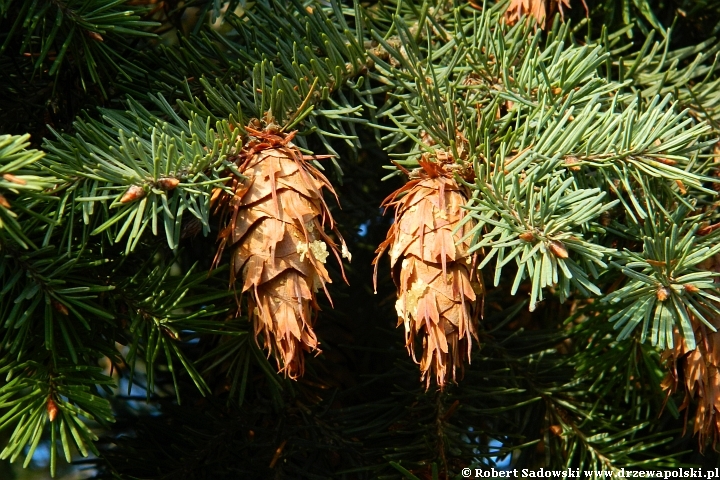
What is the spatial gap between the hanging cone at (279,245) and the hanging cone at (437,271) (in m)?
0.06

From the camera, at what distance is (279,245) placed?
60 cm

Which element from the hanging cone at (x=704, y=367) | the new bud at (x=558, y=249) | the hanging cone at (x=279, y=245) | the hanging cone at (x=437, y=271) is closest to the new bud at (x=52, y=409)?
the hanging cone at (x=279, y=245)

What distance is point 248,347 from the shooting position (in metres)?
0.77

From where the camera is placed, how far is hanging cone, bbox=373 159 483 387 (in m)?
0.59

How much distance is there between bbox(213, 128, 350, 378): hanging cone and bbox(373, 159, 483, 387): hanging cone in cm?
6

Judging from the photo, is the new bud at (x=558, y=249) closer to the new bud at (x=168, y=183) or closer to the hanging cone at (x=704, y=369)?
the hanging cone at (x=704, y=369)

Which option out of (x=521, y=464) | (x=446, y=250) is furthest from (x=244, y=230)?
(x=521, y=464)

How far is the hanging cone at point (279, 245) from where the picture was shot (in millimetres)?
599

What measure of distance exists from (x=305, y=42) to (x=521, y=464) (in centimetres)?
59

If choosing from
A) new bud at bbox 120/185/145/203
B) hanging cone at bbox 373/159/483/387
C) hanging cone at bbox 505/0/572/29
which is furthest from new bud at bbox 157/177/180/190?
hanging cone at bbox 505/0/572/29

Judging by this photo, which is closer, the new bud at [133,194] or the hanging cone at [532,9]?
the new bud at [133,194]

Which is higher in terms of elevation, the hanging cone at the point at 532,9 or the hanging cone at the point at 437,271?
the hanging cone at the point at 532,9

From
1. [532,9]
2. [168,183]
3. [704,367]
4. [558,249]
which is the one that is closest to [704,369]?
[704,367]

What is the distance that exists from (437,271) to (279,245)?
0.45 feet
